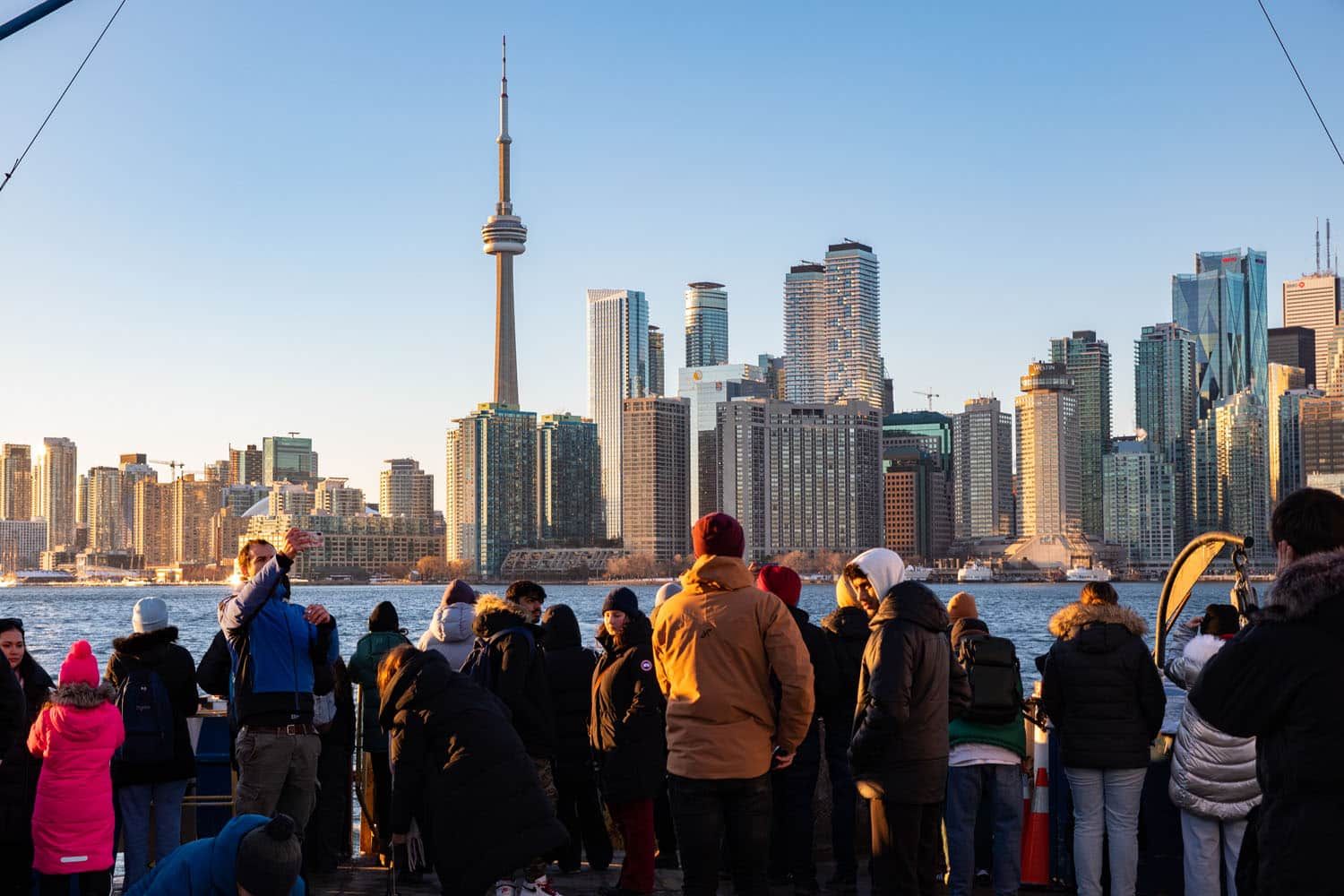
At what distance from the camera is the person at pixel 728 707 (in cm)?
661

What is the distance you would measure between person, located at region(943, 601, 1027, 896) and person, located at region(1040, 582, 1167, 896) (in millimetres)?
239

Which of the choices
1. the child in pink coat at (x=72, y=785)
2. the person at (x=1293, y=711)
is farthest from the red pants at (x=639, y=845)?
the person at (x=1293, y=711)

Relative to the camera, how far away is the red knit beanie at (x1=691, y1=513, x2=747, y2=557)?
6.80m

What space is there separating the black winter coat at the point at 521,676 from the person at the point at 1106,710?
2.89 metres

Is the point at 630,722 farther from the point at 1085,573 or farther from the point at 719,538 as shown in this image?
the point at 1085,573

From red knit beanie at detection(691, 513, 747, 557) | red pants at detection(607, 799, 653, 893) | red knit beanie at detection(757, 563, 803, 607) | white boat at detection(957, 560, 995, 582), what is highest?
red knit beanie at detection(691, 513, 747, 557)

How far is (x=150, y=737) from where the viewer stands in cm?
817

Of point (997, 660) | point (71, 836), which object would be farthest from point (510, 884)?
point (997, 660)

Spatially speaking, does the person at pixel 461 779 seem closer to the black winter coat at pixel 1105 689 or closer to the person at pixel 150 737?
the person at pixel 150 737

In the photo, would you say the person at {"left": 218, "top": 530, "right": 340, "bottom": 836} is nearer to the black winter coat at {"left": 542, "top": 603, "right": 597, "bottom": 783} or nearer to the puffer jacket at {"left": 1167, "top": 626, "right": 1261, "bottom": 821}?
the black winter coat at {"left": 542, "top": 603, "right": 597, "bottom": 783}

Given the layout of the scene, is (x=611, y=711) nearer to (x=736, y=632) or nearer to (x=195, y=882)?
(x=736, y=632)

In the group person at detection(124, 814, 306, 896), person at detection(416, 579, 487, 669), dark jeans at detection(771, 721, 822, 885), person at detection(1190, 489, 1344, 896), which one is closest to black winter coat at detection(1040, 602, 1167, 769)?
dark jeans at detection(771, 721, 822, 885)

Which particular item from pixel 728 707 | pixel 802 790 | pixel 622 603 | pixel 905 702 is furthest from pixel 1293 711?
pixel 802 790

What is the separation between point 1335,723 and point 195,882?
3381 mm
